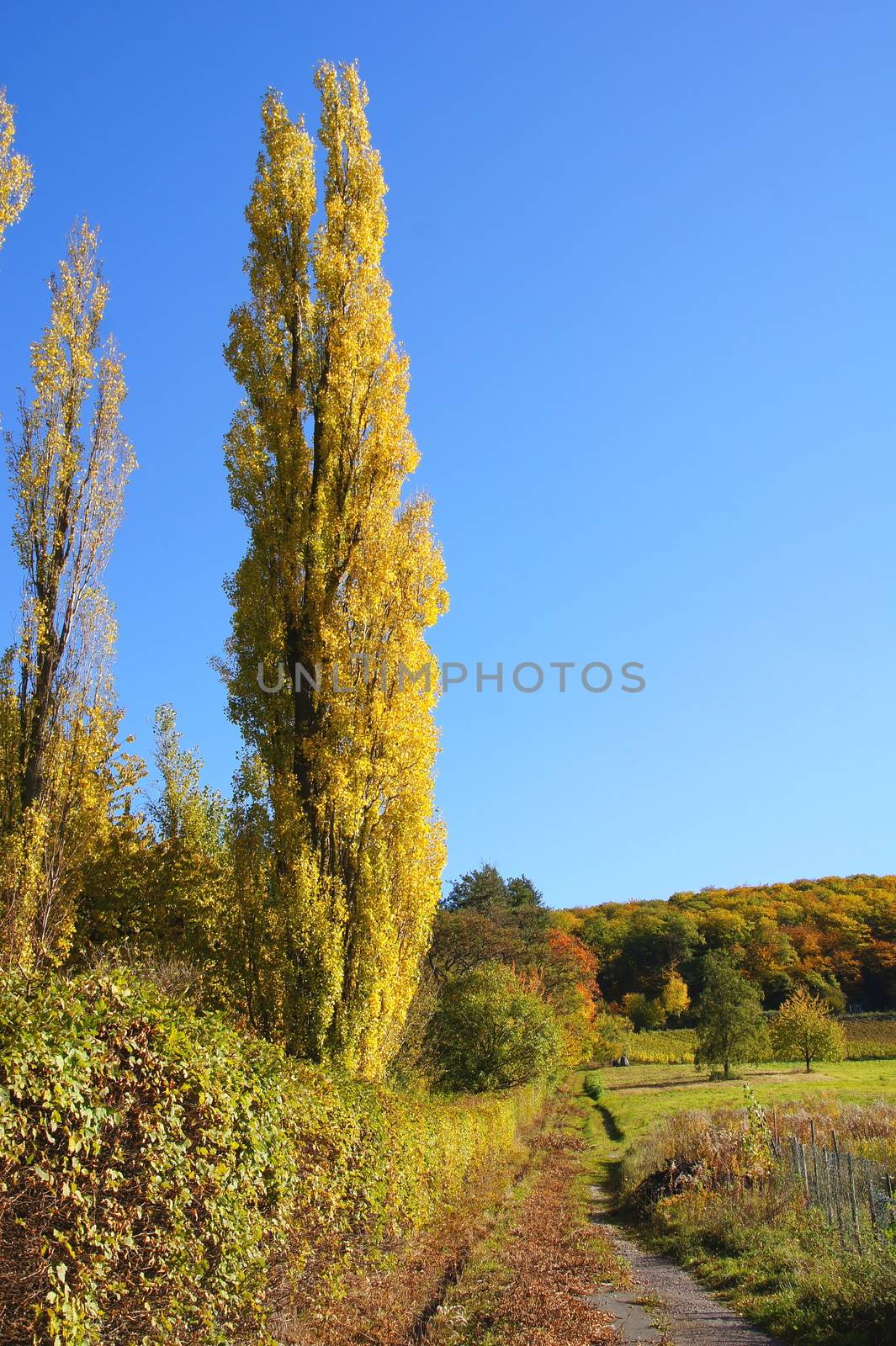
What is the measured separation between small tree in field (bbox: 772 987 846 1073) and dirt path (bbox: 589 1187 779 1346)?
45843 mm

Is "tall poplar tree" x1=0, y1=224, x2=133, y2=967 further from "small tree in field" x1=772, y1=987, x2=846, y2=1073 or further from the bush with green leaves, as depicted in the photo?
"small tree in field" x1=772, y1=987, x2=846, y2=1073

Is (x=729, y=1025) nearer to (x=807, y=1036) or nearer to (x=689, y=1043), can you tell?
(x=807, y=1036)

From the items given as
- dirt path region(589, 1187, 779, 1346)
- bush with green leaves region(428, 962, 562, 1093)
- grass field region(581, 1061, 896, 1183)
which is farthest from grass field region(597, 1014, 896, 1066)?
dirt path region(589, 1187, 779, 1346)

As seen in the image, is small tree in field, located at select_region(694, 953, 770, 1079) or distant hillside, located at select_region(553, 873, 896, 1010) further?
distant hillside, located at select_region(553, 873, 896, 1010)

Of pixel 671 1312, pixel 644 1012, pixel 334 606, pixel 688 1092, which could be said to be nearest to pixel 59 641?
pixel 334 606

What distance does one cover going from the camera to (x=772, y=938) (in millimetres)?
88500

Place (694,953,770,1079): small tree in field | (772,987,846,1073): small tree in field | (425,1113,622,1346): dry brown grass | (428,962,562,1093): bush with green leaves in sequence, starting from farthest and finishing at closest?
(694,953,770,1079): small tree in field
(772,987,846,1073): small tree in field
(428,962,562,1093): bush with green leaves
(425,1113,622,1346): dry brown grass

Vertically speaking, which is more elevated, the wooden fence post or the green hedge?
the green hedge

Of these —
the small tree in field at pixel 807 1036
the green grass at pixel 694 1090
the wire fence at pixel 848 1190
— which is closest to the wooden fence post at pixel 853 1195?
the wire fence at pixel 848 1190

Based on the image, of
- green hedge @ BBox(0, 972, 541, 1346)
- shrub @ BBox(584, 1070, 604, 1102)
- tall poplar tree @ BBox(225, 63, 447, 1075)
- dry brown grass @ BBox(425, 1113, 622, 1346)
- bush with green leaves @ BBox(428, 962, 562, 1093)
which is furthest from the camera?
shrub @ BBox(584, 1070, 604, 1102)

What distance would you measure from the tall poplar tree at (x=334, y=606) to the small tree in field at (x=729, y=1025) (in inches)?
1815

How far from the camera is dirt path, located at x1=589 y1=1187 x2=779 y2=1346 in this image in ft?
30.2

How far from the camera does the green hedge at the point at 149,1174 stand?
4168mm

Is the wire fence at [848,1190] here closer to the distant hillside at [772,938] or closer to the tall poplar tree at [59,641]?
the tall poplar tree at [59,641]
